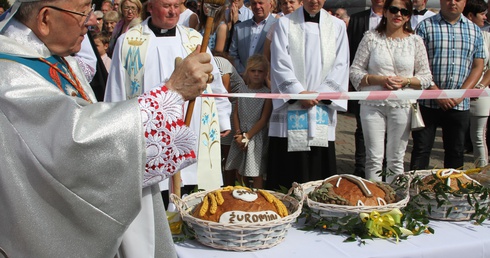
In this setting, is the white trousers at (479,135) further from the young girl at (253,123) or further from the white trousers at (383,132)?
the young girl at (253,123)

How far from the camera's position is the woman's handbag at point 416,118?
206 inches

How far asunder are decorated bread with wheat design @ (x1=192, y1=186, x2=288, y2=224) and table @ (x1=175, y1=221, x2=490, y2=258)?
13 centimetres

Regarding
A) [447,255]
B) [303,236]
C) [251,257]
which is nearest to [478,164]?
[447,255]

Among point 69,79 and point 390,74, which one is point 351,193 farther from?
point 390,74

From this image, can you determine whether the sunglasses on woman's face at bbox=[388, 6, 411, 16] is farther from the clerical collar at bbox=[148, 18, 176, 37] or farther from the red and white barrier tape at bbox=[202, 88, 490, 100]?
the clerical collar at bbox=[148, 18, 176, 37]

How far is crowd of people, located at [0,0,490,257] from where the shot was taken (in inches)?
72.9

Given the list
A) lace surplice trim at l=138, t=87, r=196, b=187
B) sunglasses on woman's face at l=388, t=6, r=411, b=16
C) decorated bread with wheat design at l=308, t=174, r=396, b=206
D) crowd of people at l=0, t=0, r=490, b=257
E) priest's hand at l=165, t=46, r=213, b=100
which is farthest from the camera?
sunglasses on woman's face at l=388, t=6, r=411, b=16

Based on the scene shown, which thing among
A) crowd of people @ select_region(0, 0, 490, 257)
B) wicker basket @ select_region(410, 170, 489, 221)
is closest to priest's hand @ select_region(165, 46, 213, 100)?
crowd of people @ select_region(0, 0, 490, 257)

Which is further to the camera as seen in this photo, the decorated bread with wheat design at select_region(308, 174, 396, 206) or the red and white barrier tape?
the red and white barrier tape

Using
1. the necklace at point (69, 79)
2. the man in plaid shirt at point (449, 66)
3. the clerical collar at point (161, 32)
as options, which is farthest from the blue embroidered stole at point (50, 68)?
the man in plaid shirt at point (449, 66)

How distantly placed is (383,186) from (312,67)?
2.32 meters

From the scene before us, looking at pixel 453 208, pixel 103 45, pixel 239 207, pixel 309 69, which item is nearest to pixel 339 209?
pixel 239 207

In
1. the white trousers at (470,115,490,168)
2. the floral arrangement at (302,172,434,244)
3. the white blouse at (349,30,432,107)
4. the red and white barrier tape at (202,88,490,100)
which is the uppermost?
the white blouse at (349,30,432,107)

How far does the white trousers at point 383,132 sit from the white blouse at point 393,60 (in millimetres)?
78
